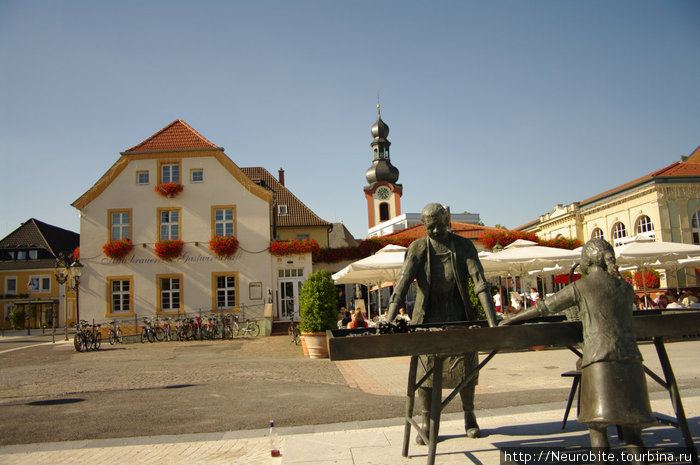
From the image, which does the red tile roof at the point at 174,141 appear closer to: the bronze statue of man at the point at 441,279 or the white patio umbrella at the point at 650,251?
the white patio umbrella at the point at 650,251

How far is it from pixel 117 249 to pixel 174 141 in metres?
6.43

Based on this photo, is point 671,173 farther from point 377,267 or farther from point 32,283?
point 32,283

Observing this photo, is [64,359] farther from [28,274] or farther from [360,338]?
[28,274]

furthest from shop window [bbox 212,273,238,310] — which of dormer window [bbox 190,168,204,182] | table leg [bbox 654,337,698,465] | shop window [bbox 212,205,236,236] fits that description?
table leg [bbox 654,337,698,465]

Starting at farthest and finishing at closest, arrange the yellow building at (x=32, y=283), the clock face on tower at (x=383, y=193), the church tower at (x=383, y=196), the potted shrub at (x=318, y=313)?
the clock face on tower at (x=383, y=193)
the church tower at (x=383, y=196)
the yellow building at (x=32, y=283)
the potted shrub at (x=318, y=313)

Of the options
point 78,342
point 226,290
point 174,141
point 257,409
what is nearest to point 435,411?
point 257,409

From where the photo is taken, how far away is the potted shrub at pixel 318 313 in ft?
44.8

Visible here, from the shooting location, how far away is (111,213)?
90.5ft

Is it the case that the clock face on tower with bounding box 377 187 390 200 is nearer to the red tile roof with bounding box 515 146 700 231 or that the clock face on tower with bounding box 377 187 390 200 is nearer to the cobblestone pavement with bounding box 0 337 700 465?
the red tile roof with bounding box 515 146 700 231

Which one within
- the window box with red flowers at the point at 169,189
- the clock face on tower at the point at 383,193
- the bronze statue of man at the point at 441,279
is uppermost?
the clock face on tower at the point at 383,193

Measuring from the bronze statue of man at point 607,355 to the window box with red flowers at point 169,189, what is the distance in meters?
26.2

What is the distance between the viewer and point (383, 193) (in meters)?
56.5

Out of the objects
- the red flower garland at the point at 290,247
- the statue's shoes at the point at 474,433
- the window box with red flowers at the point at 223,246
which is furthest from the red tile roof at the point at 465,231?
the statue's shoes at the point at 474,433

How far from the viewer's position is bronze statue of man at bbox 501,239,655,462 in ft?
10.3
